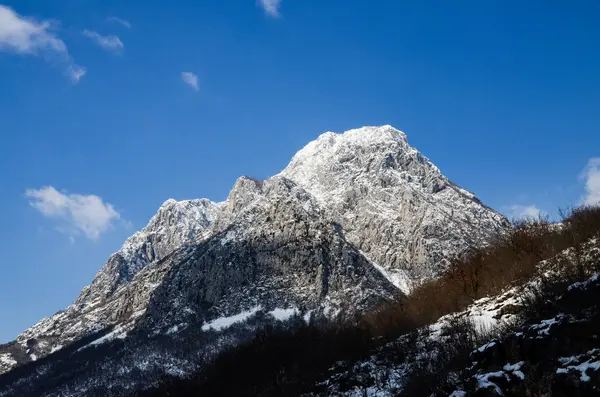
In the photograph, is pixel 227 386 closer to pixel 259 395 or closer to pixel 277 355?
pixel 277 355

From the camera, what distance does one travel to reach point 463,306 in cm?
4725

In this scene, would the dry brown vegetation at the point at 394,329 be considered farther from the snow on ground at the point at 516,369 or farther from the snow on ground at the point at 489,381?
the snow on ground at the point at 489,381

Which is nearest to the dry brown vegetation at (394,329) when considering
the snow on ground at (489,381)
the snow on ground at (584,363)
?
the snow on ground at (584,363)

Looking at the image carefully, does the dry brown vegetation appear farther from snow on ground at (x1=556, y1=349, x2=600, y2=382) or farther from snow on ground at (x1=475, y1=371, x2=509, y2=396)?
snow on ground at (x1=475, y1=371, x2=509, y2=396)

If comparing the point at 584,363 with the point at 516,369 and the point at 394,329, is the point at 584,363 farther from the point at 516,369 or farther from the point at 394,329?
the point at 394,329

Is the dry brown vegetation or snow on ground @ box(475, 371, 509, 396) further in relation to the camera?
the dry brown vegetation

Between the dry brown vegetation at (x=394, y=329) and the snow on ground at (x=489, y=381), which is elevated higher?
the dry brown vegetation at (x=394, y=329)

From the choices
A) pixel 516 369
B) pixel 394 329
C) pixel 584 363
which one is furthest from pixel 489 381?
pixel 394 329

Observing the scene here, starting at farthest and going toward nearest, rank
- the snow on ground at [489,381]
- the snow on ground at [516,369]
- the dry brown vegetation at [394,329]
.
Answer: the dry brown vegetation at [394,329] → the snow on ground at [516,369] → the snow on ground at [489,381]

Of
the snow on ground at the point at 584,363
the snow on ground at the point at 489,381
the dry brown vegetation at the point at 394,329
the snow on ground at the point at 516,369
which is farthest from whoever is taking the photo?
the dry brown vegetation at the point at 394,329

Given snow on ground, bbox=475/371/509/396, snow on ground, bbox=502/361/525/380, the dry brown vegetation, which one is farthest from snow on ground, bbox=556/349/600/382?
the dry brown vegetation

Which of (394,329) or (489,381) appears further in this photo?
(394,329)

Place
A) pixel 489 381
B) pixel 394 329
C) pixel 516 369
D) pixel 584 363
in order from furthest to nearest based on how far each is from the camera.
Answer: pixel 394 329
pixel 516 369
pixel 489 381
pixel 584 363

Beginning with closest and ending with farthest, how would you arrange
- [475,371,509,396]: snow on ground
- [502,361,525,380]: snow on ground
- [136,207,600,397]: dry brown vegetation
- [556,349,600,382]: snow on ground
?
1. [556,349,600,382]: snow on ground
2. [475,371,509,396]: snow on ground
3. [502,361,525,380]: snow on ground
4. [136,207,600,397]: dry brown vegetation
